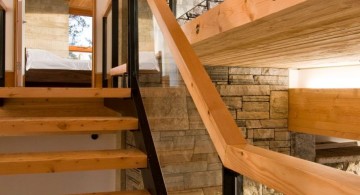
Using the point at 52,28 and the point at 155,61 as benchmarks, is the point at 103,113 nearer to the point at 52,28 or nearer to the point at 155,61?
the point at 155,61

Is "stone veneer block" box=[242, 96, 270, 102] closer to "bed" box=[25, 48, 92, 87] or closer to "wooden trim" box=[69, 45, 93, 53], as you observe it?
"bed" box=[25, 48, 92, 87]

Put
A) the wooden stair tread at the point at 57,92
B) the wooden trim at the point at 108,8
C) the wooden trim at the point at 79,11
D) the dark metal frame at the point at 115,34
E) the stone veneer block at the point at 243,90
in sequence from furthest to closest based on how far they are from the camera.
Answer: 1. the wooden trim at the point at 79,11
2. the wooden trim at the point at 108,8
3. the dark metal frame at the point at 115,34
4. the stone veneer block at the point at 243,90
5. the wooden stair tread at the point at 57,92

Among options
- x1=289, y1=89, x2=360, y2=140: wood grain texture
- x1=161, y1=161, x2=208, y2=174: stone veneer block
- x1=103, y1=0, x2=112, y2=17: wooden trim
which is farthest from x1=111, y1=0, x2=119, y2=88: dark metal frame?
x1=161, y1=161, x2=208, y2=174: stone veneer block

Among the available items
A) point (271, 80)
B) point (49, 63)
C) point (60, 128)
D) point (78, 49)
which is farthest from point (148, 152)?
point (78, 49)

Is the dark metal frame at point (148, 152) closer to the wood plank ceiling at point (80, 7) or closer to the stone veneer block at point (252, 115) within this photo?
the stone veneer block at point (252, 115)

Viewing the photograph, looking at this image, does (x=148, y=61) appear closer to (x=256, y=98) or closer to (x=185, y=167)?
(x=185, y=167)

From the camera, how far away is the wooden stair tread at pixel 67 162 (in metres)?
1.73

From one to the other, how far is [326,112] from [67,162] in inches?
89.3

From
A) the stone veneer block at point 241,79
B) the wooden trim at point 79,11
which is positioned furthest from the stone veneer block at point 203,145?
the wooden trim at point 79,11

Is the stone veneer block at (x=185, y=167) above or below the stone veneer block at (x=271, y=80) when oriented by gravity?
below

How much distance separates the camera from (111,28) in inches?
159

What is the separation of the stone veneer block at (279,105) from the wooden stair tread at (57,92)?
169cm

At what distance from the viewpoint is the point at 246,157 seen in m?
0.80

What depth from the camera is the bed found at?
5.14 metres
